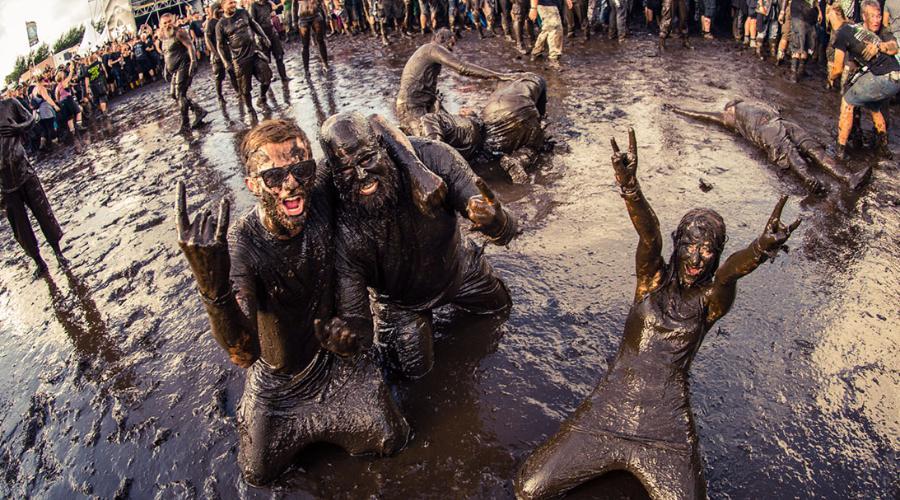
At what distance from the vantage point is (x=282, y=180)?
2.94 m

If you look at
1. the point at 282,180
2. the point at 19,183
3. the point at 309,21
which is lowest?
the point at 19,183

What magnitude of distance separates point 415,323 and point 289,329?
886 mm

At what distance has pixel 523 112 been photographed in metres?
6.78

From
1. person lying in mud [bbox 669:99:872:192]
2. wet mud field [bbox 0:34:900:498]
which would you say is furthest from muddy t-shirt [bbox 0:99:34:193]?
person lying in mud [bbox 669:99:872:192]

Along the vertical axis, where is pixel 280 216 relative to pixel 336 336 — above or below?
above

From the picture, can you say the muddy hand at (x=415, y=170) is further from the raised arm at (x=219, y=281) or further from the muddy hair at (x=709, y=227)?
the muddy hair at (x=709, y=227)

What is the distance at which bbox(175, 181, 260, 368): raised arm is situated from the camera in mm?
2557

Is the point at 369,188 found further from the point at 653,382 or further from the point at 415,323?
the point at 653,382

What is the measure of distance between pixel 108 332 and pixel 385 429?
3239 mm

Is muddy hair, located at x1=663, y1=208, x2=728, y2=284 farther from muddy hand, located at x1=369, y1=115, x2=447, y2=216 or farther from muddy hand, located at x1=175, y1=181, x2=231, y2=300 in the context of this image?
muddy hand, located at x1=175, y1=181, x2=231, y2=300

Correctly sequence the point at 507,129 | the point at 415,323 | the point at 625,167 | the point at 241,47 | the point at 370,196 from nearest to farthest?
1. the point at 625,167
2. the point at 370,196
3. the point at 415,323
4. the point at 507,129
5. the point at 241,47

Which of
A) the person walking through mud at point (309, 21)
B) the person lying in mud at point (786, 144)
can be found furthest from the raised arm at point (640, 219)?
the person walking through mud at point (309, 21)

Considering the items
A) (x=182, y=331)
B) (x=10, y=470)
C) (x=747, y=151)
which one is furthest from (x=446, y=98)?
(x=10, y=470)

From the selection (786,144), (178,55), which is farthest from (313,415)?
(178,55)
